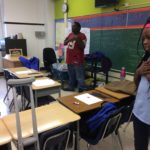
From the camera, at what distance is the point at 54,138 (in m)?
1.40

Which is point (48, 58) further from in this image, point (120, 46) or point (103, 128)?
point (103, 128)

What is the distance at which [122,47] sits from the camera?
3.85m

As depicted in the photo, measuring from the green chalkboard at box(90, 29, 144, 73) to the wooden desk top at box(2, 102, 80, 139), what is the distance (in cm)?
235

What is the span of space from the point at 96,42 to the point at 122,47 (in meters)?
0.85

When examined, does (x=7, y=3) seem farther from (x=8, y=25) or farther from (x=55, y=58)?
(x=55, y=58)

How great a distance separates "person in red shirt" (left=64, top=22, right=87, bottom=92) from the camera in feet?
12.8

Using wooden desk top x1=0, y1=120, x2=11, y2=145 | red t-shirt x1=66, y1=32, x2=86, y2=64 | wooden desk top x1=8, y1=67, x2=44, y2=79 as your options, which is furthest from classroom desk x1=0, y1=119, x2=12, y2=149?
red t-shirt x1=66, y1=32, x2=86, y2=64

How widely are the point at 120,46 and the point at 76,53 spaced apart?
0.97m

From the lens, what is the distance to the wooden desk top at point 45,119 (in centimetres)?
138

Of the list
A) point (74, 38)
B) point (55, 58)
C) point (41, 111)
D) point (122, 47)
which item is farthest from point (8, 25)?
point (41, 111)

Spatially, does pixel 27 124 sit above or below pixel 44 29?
below

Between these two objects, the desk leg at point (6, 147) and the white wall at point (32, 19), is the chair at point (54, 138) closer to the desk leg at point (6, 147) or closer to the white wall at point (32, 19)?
the desk leg at point (6, 147)

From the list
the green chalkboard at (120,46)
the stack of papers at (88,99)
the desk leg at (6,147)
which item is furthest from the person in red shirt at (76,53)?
the desk leg at (6,147)

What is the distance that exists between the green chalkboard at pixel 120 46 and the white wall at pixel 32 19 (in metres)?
2.43
